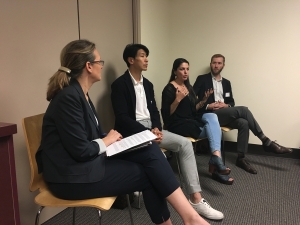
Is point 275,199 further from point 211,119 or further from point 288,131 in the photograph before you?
point 288,131

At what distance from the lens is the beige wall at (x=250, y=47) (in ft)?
10.1

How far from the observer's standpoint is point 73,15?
193cm

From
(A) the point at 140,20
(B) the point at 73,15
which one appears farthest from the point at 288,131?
(B) the point at 73,15

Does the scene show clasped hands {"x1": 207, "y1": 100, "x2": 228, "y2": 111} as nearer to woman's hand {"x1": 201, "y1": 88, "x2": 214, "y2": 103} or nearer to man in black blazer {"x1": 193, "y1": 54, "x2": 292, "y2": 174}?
man in black blazer {"x1": 193, "y1": 54, "x2": 292, "y2": 174}

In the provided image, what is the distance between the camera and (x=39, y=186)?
4.64ft

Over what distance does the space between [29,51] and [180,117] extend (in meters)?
1.41

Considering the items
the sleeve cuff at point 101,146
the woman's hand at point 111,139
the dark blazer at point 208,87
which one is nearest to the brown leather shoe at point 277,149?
the dark blazer at point 208,87

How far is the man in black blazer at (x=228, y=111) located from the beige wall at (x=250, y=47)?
0.77 feet

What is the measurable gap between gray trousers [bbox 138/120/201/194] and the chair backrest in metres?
0.99

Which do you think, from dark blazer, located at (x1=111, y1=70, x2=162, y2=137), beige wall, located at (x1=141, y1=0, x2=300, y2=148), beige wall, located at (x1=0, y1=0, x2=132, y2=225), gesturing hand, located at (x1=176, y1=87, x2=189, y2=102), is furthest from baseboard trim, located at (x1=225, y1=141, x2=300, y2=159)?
beige wall, located at (x1=0, y1=0, x2=132, y2=225)

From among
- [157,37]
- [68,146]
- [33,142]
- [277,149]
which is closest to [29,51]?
[33,142]

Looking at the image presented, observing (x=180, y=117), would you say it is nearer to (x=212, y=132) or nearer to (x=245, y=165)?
(x=212, y=132)

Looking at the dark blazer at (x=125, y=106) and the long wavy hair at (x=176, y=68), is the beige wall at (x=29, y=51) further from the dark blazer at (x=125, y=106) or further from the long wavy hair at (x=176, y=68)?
the long wavy hair at (x=176, y=68)

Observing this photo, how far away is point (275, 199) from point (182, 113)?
109 cm
